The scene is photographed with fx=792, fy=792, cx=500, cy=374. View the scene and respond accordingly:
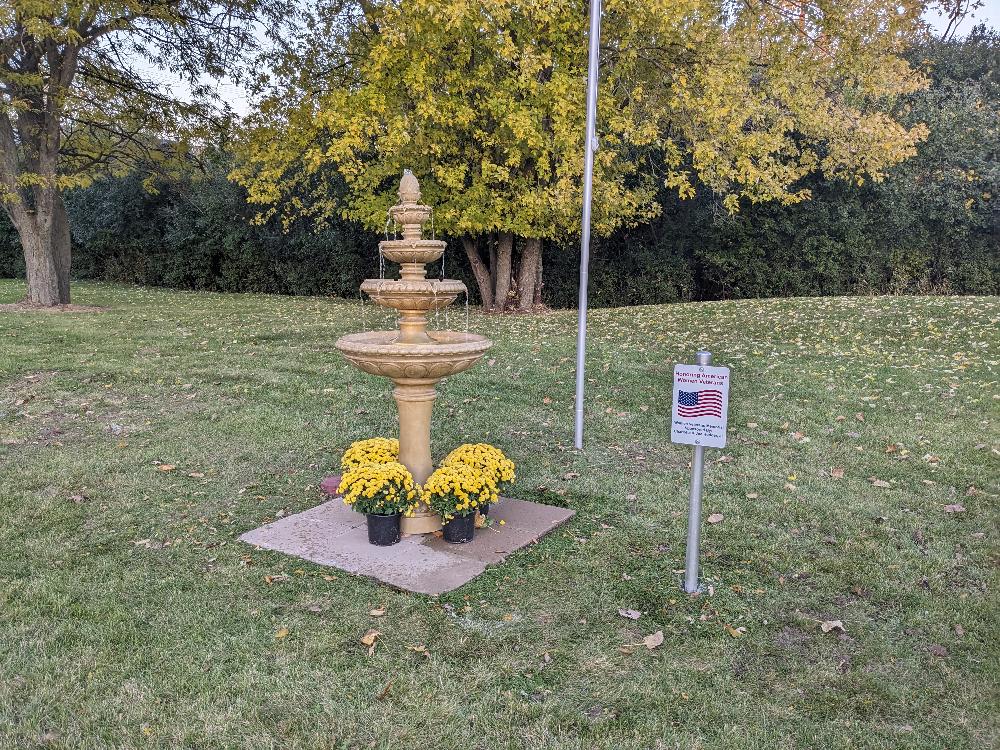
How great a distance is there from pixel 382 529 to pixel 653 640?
1760 mm

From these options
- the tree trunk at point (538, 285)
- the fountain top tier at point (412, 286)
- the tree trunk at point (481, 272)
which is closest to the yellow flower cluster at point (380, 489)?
the fountain top tier at point (412, 286)

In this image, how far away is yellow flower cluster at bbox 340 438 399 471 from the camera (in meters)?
4.91

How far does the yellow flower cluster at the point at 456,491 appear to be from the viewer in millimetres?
4590

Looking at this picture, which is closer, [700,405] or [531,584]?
[700,405]

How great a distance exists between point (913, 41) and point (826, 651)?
19099mm

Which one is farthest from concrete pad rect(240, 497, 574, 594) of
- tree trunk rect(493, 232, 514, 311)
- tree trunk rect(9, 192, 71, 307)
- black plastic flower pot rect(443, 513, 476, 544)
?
tree trunk rect(9, 192, 71, 307)

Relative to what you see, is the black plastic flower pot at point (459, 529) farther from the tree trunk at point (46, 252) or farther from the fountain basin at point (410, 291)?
the tree trunk at point (46, 252)

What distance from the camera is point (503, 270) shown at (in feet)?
58.0

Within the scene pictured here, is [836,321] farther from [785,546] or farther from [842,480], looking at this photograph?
[785,546]

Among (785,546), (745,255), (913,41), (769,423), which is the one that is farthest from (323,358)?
(913,41)

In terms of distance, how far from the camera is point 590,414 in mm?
8133

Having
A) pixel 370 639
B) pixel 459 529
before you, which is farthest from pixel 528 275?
pixel 370 639

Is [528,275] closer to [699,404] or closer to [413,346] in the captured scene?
[413,346]

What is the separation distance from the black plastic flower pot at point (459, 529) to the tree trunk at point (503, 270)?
13.0 metres
